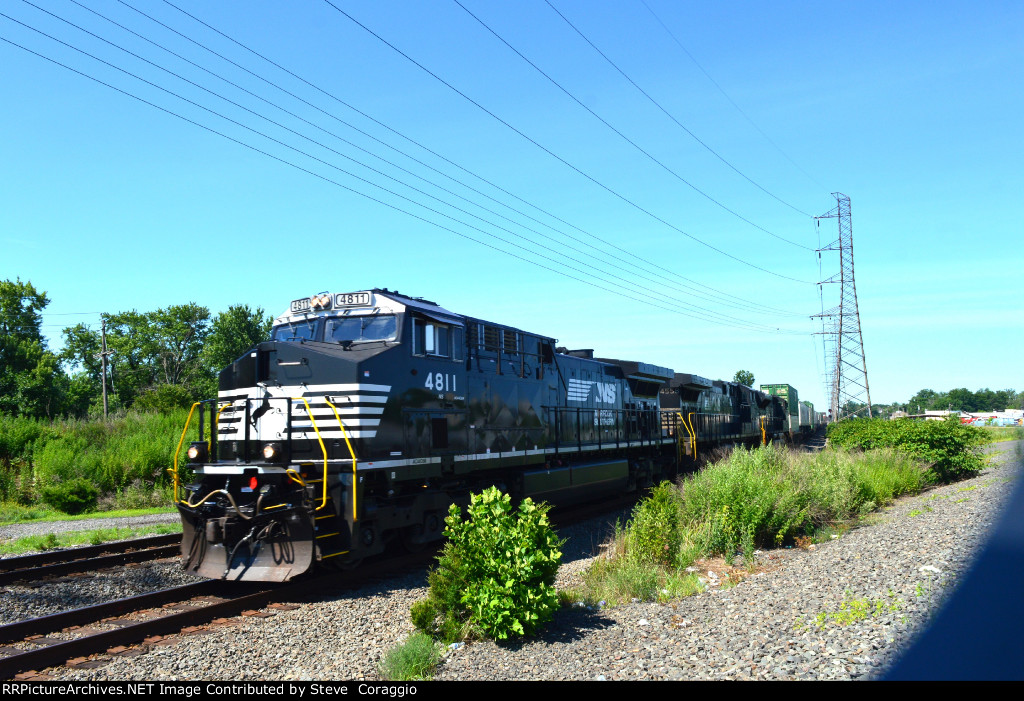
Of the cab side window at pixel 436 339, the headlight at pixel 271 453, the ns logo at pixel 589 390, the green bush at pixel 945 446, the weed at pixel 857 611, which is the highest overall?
the cab side window at pixel 436 339

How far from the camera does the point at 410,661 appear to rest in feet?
18.8

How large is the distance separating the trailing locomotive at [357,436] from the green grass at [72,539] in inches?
172

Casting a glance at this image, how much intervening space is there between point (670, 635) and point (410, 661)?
2340 mm

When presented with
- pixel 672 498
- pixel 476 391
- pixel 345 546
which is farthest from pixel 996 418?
pixel 345 546

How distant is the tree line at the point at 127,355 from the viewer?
42.6m

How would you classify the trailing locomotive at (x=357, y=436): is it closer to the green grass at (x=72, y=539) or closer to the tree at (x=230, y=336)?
the green grass at (x=72, y=539)

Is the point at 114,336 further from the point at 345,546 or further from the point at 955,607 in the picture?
the point at 955,607

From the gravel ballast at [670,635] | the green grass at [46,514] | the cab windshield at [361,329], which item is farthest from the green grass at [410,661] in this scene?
the green grass at [46,514]

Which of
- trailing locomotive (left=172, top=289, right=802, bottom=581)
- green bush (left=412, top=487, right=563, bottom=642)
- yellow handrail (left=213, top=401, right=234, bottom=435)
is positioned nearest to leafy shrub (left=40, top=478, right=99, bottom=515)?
→ trailing locomotive (left=172, top=289, right=802, bottom=581)

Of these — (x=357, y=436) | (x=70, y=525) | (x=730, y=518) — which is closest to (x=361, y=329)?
(x=357, y=436)

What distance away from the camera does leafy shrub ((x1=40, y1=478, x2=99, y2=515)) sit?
1848 cm

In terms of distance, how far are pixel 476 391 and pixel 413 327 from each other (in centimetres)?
196

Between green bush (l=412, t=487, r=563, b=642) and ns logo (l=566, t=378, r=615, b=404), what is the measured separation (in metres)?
8.00

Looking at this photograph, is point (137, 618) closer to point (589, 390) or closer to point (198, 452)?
point (198, 452)
